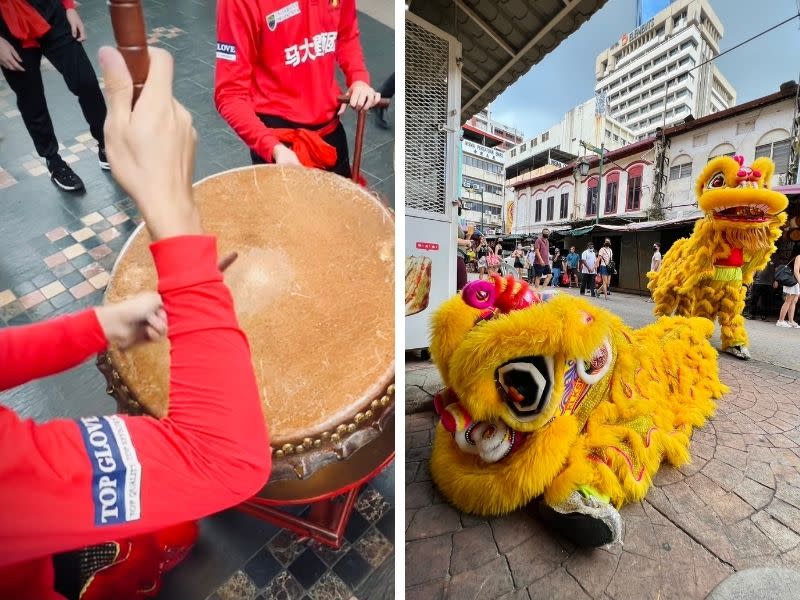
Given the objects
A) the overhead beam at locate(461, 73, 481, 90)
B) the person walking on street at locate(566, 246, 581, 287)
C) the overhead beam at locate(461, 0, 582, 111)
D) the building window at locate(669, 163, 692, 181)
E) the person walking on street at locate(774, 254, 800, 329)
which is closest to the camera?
the overhead beam at locate(461, 0, 582, 111)

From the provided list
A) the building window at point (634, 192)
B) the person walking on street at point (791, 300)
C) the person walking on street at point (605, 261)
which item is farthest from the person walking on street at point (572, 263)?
the person walking on street at point (791, 300)

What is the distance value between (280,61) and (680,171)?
4.05 meters

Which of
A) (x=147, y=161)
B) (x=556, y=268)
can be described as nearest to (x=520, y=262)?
(x=556, y=268)

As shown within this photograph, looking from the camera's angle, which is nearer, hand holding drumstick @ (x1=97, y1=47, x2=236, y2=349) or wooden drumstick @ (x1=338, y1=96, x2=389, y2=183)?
hand holding drumstick @ (x1=97, y1=47, x2=236, y2=349)

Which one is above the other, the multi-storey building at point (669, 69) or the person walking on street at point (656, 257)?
the multi-storey building at point (669, 69)

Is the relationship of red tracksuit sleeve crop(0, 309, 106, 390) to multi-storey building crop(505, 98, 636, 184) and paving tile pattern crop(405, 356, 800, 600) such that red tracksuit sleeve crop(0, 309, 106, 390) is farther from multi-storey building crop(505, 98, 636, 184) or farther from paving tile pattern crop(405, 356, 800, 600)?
multi-storey building crop(505, 98, 636, 184)

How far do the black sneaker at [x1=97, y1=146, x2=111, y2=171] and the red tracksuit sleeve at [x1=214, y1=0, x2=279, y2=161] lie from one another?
0.86ft

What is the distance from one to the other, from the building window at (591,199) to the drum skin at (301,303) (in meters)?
3.95

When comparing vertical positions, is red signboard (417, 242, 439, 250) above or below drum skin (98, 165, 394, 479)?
above

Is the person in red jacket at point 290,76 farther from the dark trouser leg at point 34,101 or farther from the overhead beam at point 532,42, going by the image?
the overhead beam at point 532,42

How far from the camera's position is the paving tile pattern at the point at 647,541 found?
1.19 meters

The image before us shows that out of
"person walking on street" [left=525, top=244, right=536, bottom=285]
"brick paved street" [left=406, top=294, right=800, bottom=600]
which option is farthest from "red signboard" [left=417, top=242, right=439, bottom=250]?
"person walking on street" [left=525, top=244, right=536, bottom=285]

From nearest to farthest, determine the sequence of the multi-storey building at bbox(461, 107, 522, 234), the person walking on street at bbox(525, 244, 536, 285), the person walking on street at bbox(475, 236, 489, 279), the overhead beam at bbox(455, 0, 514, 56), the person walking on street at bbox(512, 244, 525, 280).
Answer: the overhead beam at bbox(455, 0, 514, 56) → the person walking on street at bbox(525, 244, 536, 285) → the person walking on street at bbox(512, 244, 525, 280) → the person walking on street at bbox(475, 236, 489, 279) → the multi-storey building at bbox(461, 107, 522, 234)

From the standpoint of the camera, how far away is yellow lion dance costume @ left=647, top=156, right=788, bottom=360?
2.72 m
